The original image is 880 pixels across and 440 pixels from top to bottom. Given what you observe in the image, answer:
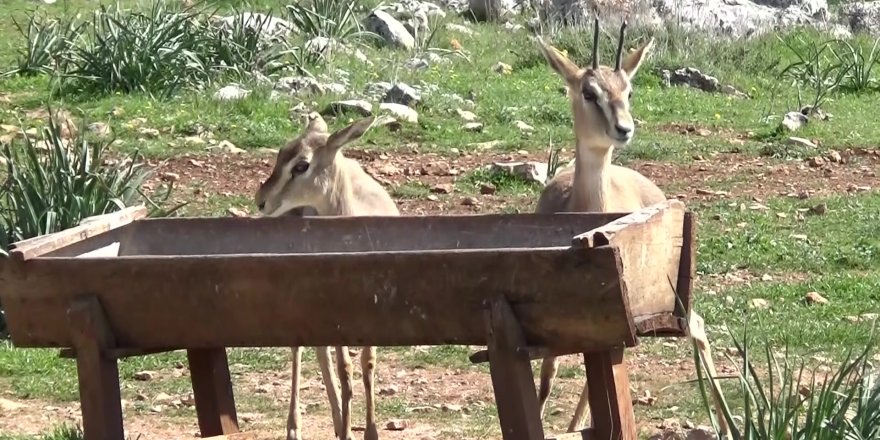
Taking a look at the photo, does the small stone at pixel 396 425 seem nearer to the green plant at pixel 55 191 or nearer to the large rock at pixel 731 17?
the green plant at pixel 55 191

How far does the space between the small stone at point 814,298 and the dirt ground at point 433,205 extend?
706mm

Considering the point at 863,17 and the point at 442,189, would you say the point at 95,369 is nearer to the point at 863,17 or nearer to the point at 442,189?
the point at 442,189

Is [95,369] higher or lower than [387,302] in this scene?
lower

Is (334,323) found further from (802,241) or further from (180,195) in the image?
(180,195)

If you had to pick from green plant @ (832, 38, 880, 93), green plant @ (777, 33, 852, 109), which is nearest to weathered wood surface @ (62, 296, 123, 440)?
green plant @ (777, 33, 852, 109)

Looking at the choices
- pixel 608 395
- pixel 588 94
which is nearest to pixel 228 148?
pixel 588 94

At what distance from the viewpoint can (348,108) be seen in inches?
558

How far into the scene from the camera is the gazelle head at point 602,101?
786cm

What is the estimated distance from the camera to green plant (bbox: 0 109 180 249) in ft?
29.2

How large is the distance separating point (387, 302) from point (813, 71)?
14240mm

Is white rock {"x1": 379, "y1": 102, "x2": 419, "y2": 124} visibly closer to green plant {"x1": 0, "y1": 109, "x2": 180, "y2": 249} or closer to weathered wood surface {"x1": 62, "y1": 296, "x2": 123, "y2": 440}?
green plant {"x1": 0, "y1": 109, "x2": 180, "y2": 249}

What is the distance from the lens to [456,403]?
7.46 meters

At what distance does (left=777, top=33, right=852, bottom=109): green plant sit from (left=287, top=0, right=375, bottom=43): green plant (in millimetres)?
5094

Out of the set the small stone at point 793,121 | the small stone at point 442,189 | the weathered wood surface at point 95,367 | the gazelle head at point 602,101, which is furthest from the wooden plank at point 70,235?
the small stone at point 793,121
